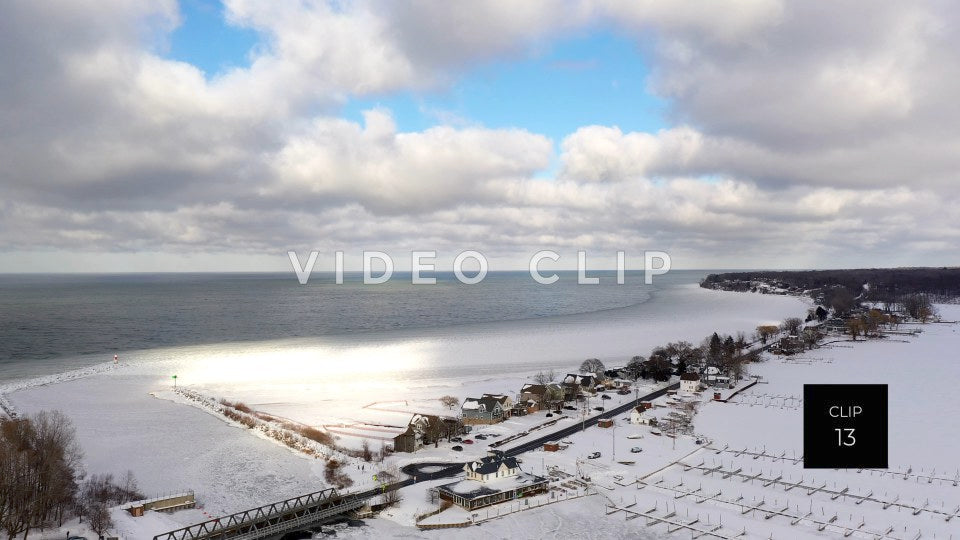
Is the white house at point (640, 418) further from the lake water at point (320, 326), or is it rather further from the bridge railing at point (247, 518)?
the lake water at point (320, 326)

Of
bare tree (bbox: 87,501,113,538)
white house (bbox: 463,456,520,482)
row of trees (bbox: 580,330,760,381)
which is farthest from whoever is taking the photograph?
row of trees (bbox: 580,330,760,381)

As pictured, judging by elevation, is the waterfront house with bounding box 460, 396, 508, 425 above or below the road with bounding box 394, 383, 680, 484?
above

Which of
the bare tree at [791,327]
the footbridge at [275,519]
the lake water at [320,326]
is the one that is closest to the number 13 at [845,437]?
the footbridge at [275,519]

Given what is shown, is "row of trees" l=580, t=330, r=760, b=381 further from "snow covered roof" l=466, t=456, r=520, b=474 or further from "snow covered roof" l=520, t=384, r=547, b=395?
"snow covered roof" l=466, t=456, r=520, b=474

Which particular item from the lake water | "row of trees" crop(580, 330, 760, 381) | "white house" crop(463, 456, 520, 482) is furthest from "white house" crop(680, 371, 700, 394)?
"white house" crop(463, 456, 520, 482)

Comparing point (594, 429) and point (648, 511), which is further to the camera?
point (594, 429)

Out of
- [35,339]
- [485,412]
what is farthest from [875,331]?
[35,339]

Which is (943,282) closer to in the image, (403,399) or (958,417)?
(958,417)
